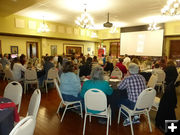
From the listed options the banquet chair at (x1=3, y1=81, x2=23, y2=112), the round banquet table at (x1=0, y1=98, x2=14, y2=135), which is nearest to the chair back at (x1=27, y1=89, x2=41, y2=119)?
the round banquet table at (x1=0, y1=98, x2=14, y2=135)

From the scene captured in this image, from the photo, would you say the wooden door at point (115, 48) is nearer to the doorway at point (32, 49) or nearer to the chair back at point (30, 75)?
the doorway at point (32, 49)

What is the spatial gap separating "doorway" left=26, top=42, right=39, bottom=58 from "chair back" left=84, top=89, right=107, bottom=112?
8.56m

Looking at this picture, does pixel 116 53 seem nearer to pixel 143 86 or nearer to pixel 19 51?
pixel 19 51

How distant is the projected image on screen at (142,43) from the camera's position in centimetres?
987

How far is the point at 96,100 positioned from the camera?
2.05 m

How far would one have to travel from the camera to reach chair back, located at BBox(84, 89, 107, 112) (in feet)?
6.59

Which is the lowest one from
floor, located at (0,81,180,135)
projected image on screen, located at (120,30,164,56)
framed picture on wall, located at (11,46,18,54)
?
floor, located at (0,81,180,135)

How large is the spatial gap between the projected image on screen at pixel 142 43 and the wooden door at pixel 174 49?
899mm

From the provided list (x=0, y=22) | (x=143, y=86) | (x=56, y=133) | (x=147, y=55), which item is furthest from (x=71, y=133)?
(x=147, y=55)

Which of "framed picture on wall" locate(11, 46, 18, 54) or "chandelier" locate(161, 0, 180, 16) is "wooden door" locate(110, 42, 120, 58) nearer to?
"chandelier" locate(161, 0, 180, 16)

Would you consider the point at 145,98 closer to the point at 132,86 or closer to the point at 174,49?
the point at 132,86

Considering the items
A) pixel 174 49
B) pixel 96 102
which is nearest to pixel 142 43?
pixel 174 49

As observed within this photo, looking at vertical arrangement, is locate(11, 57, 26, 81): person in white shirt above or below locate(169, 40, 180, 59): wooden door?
below

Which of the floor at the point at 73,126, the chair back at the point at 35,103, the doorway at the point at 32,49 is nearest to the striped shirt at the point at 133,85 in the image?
the floor at the point at 73,126
